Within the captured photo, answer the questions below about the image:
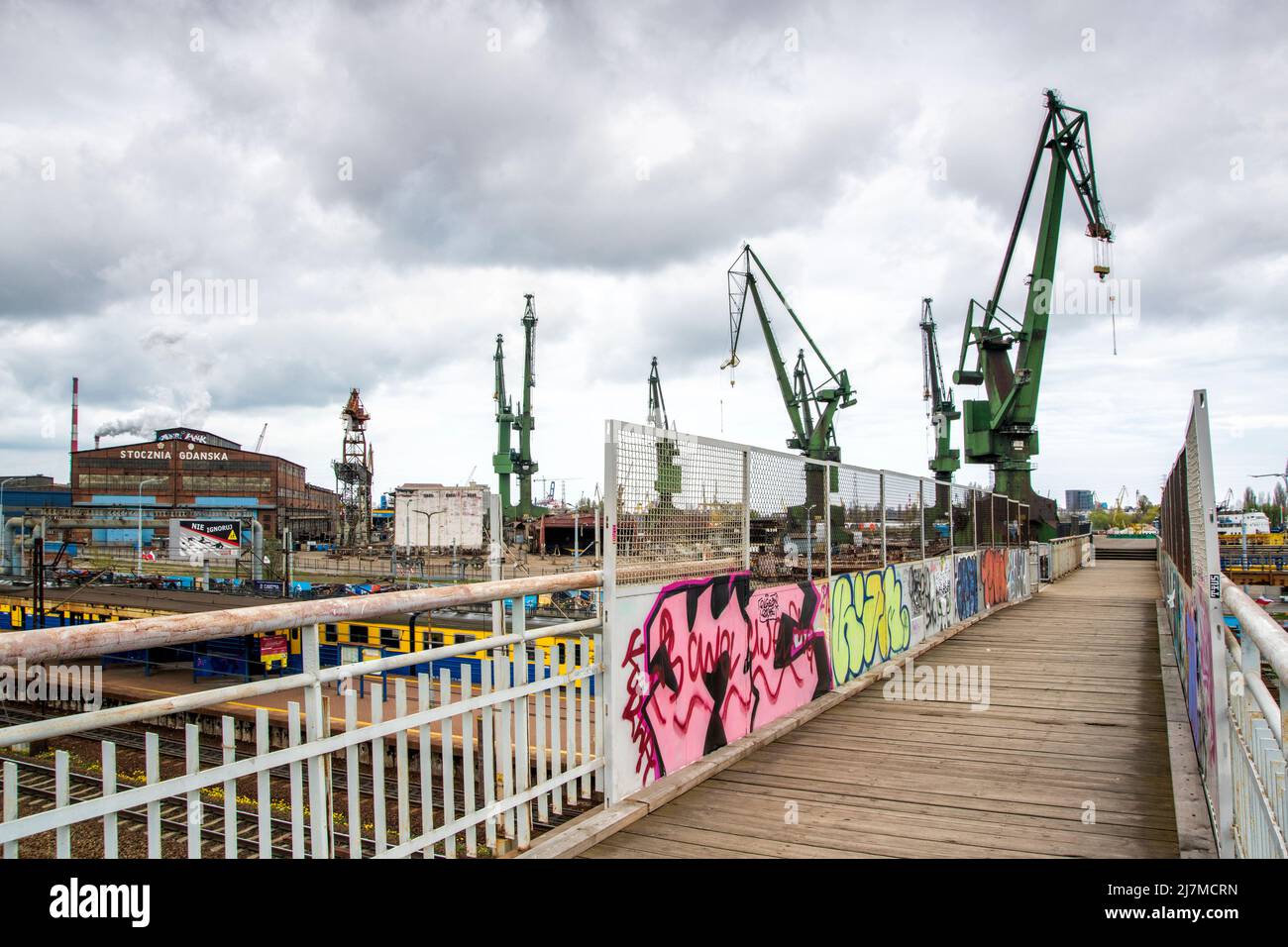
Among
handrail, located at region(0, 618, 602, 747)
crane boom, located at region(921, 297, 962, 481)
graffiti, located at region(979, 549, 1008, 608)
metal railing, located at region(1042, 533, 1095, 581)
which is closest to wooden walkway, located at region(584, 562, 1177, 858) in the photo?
handrail, located at region(0, 618, 602, 747)

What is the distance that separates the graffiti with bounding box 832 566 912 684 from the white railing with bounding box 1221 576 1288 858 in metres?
4.78

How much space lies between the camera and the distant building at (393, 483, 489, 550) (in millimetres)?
43406

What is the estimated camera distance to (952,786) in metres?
5.45

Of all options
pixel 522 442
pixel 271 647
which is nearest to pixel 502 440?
pixel 522 442

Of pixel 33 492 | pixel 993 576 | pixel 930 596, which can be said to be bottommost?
pixel 993 576

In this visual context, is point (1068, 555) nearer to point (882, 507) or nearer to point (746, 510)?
point (882, 507)

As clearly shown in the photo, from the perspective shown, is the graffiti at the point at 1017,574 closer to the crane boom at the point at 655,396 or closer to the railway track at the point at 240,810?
the railway track at the point at 240,810

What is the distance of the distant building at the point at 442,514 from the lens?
1709 inches

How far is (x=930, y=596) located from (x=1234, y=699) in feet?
28.2

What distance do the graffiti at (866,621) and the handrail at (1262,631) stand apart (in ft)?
16.6

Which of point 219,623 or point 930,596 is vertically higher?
point 219,623
